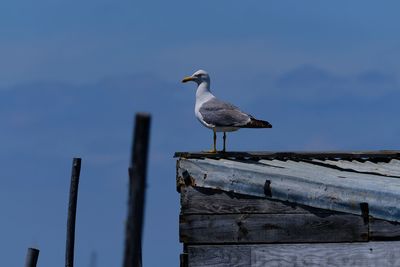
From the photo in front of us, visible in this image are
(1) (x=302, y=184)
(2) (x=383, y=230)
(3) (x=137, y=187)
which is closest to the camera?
(3) (x=137, y=187)

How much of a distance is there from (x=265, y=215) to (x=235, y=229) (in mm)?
336

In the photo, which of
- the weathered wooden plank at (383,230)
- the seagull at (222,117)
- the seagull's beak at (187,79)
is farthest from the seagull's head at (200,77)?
the weathered wooden plank at (383,230)

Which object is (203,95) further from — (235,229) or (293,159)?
(235,229)

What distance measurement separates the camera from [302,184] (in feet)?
44.9

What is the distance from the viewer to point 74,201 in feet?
63.9

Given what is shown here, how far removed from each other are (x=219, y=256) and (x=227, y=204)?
554mm

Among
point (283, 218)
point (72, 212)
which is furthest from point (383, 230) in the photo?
point (72, 212)

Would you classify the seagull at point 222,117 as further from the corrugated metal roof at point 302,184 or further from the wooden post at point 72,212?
the wooden post at point 72,212

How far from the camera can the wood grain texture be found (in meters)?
13.8

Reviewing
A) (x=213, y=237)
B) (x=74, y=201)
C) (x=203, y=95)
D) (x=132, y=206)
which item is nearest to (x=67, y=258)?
(x=74, y=201)

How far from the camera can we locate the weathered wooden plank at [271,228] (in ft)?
44.7

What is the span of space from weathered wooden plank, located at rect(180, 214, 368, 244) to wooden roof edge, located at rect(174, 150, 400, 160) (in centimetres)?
113

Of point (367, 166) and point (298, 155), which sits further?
point (298, 155)

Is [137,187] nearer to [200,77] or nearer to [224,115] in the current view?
[224,115]
